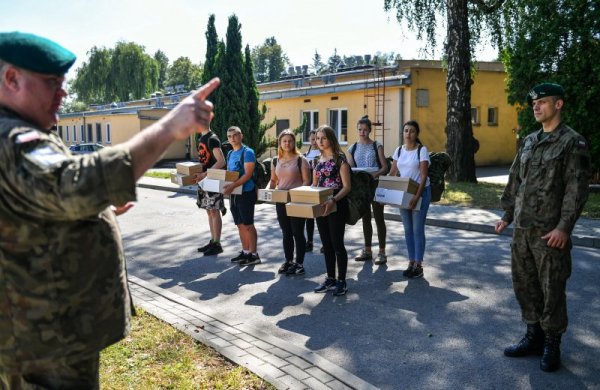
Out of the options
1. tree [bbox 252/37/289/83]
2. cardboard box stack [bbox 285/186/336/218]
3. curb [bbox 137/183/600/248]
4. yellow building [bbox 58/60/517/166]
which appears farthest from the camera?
tree [bbox 252/37/289/83]

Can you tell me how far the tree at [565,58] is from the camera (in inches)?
619

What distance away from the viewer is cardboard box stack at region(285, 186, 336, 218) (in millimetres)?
6102

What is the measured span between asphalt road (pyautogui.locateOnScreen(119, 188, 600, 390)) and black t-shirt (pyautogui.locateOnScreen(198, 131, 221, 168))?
4.91 ft

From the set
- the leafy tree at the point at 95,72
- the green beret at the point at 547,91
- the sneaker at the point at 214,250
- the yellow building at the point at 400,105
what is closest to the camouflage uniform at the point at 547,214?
the green beret at the point at 547,91

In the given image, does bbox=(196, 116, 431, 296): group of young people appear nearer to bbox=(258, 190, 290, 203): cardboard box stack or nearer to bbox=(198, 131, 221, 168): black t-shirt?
bbox=(198, 131, 221, 168): black t-shirt

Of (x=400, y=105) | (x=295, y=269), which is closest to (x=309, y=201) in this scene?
(x=295, y=269)

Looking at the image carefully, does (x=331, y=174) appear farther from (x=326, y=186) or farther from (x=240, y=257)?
(x=240, y=257)

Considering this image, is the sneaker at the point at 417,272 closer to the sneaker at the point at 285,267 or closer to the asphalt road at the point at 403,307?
the asphalt road at the point at 403,307

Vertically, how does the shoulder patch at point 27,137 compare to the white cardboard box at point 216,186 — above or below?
above

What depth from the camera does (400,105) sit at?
2467cm

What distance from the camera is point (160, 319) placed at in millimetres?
5457

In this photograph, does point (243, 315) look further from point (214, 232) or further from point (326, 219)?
point (214, 232)

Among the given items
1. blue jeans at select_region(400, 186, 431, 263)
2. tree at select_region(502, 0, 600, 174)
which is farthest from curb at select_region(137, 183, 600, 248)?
tree at select_region(502, 0, 600, 174)

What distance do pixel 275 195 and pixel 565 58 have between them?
12952 mm
